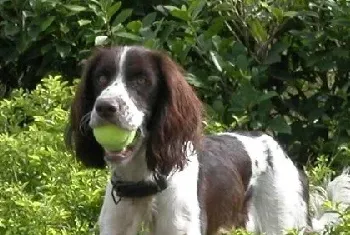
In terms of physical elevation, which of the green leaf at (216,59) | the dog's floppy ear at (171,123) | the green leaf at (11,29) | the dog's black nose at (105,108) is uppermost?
the dog's black nose at (105,108)

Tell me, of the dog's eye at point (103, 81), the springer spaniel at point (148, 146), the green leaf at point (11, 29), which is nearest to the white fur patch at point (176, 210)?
the springer spaniel at point (148, 146)

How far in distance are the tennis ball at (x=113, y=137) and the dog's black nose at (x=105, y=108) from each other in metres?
0.06

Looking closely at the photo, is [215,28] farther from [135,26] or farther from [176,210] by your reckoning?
[176,210]

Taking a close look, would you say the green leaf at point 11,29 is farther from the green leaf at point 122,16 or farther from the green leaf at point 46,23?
the green leaf at point 122,16

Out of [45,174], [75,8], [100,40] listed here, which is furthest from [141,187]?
[75,8]

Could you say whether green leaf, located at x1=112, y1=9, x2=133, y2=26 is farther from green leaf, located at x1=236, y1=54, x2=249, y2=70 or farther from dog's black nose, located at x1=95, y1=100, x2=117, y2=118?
dog's black nose, located at x1=95, y1=100, x2=117, y2=118

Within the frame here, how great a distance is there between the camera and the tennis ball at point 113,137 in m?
4.66

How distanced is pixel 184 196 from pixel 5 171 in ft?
4.19

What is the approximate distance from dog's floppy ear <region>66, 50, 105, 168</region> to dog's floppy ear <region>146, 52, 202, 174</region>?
0.93 ft

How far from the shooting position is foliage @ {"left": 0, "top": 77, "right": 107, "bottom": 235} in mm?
5270

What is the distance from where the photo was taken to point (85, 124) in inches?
198

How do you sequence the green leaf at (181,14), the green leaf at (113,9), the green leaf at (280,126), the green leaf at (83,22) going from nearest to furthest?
the green leaf at (280,126) → the green leaf at (181,14) → the green leaf at (113,9) → the green leaf at (83,22)

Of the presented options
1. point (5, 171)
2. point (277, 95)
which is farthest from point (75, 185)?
point (277, 95)

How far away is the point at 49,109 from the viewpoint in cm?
677
